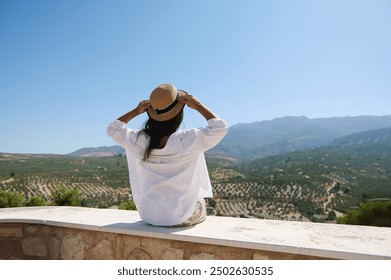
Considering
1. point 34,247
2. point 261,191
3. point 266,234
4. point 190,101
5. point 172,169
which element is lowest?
point 261,191

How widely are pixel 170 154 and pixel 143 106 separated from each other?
574mm

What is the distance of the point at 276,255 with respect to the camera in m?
2.23

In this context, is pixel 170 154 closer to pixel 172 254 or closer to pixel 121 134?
pixel 121 134

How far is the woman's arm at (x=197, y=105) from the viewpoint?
2.83 m

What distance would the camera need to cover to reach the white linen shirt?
2.78m

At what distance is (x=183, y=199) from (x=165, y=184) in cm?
21

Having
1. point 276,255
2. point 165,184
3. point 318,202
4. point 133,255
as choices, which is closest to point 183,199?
point 165,184

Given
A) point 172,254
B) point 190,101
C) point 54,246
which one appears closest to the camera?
point 172,254

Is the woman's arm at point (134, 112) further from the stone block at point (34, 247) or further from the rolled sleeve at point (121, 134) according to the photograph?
the stone block at point (34, 247)

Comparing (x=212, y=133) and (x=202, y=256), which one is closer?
(x=202, y=256)

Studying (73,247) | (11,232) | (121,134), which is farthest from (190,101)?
(11,232)

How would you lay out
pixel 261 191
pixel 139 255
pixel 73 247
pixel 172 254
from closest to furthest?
pixel 172 254 < pixel 139 255 < pixel 73 247 < pixel 261 191

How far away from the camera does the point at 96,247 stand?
301 cm

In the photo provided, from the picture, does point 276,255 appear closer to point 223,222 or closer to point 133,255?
point 223,222
